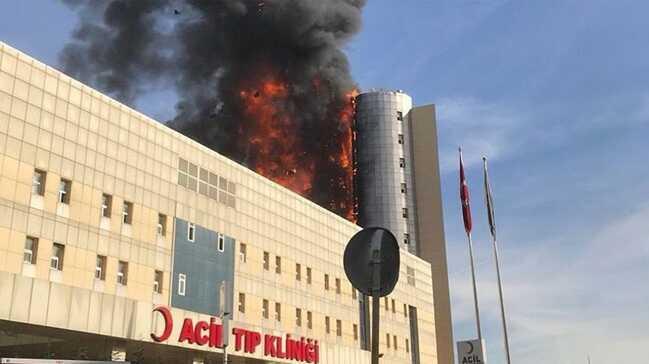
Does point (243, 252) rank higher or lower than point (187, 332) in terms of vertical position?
higher

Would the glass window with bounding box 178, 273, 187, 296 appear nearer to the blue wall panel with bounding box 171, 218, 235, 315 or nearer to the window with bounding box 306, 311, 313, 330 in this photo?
the blue wall panel with bounding box 171, 218, 235, 315

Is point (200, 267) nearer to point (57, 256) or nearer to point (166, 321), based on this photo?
point (166, 321)

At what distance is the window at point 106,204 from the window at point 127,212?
1.02 m

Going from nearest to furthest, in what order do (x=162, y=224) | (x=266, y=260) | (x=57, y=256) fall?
(x=57, y=256) → (x=162, y=224) → (x=266, y=260)

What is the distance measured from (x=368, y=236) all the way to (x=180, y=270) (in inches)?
1251

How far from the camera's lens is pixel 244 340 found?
137ft

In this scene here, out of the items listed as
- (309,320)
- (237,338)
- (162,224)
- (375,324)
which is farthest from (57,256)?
(375,324)

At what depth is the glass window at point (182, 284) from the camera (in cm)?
4019

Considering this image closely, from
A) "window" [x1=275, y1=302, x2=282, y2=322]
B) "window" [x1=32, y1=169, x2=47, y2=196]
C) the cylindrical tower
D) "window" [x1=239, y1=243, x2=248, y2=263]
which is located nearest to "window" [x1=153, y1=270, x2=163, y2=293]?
"window" [x1=239, y1=243, x2=248, y2=263]

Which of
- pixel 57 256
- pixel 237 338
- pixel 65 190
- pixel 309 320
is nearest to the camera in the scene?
pixel 57 256

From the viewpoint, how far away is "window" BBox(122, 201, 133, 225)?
123 ft

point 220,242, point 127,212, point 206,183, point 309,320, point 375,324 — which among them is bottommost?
point 375,324

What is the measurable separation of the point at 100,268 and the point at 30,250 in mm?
4437

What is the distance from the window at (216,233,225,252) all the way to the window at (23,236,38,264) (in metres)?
13.8
